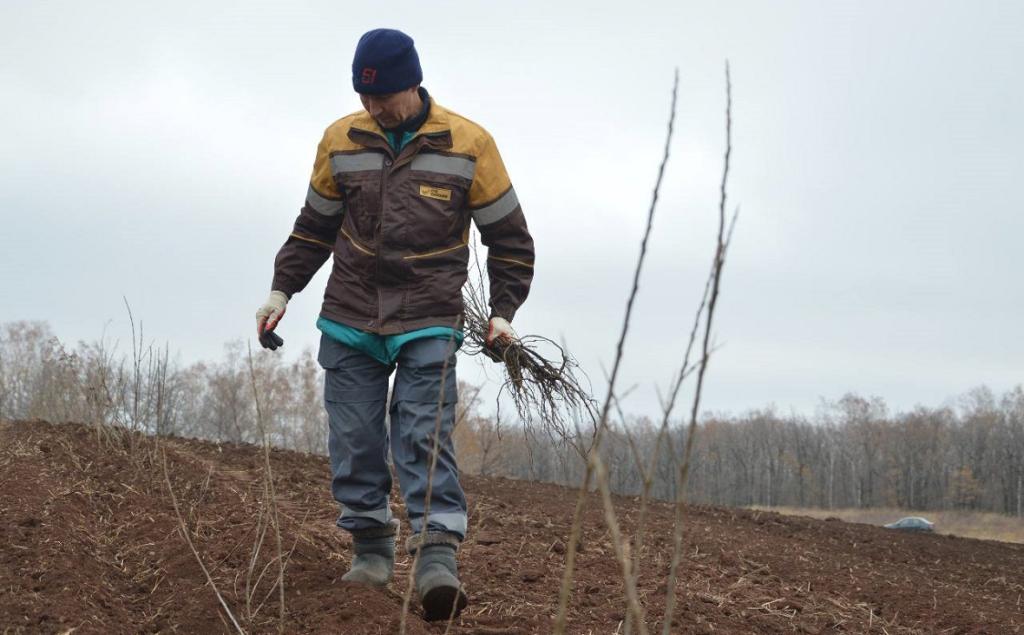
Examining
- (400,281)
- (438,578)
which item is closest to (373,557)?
(438,578)

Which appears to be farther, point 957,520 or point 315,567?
point 957,520

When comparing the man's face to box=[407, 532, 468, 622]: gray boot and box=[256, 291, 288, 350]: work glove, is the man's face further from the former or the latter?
box=[407, 532, 468, 622]: gray boot

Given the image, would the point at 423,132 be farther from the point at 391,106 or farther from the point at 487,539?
the point at 487,539

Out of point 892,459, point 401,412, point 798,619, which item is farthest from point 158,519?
point 892,459

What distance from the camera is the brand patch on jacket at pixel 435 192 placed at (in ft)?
10.8

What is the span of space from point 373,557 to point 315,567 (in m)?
0.45

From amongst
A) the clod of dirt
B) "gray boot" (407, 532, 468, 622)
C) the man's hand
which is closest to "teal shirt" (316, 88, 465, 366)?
the man's hand

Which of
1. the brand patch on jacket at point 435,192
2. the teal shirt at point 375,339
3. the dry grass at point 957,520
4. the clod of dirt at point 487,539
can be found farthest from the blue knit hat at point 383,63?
the dry grass at point 957,520

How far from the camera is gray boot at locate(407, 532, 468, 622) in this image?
298 centimetres

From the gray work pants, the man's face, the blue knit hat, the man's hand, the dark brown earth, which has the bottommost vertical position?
the dark brown earth

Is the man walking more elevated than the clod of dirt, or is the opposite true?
the man walking

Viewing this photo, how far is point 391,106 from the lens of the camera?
10.8 feet

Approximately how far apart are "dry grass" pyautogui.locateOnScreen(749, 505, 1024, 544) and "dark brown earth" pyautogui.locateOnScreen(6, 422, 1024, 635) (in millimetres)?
42880

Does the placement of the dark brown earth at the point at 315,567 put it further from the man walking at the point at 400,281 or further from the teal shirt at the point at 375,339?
the teal shirt at the point at 375,339
